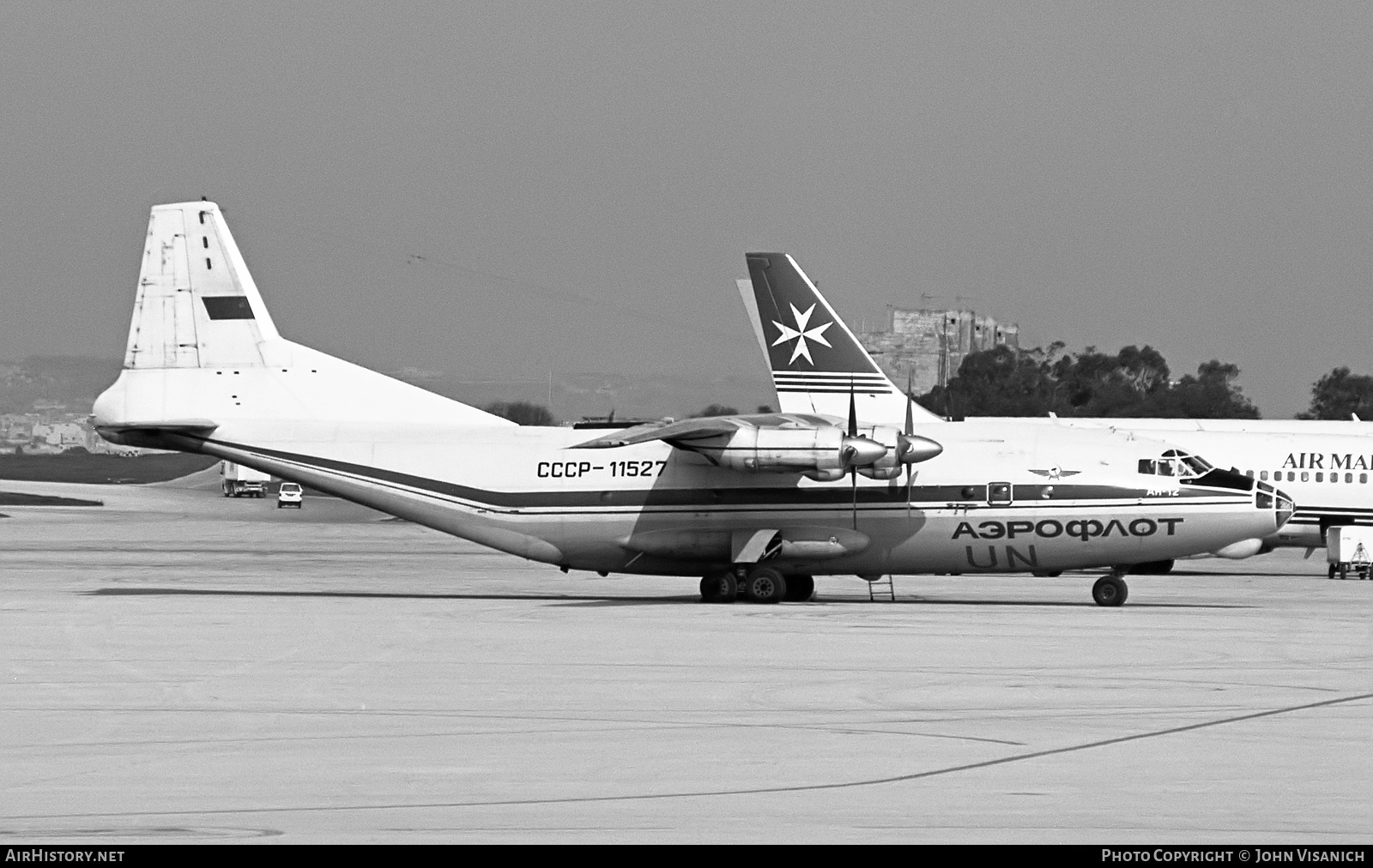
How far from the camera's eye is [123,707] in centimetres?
1584

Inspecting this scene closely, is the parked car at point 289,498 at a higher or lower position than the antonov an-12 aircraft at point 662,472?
lower

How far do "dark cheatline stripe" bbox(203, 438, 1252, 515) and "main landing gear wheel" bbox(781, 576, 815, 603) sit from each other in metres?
2.05

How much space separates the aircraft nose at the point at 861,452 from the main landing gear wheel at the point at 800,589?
3.63m

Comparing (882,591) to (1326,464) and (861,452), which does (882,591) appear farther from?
(1326,464)

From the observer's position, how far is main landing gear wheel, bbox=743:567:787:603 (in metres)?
31.0

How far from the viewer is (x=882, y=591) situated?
119 ft

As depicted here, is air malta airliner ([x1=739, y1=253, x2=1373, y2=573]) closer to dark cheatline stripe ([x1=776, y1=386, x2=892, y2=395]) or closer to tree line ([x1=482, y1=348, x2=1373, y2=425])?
dark cheatline stripe ([x1=776, y1=386, x2=892, y2=395])

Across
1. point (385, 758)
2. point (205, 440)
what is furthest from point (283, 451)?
point (385, 758)

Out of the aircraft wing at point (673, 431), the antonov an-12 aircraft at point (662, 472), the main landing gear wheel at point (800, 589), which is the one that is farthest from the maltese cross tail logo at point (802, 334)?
the aircraft wing at point (673, 431)

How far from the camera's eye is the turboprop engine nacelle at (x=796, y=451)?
2972 cm

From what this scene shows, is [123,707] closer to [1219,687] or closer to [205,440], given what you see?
[1219,687]

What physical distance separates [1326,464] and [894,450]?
1767 cm

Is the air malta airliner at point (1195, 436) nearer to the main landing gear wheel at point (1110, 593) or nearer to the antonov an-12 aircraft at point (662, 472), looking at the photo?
the antonov an-12 aircraft at point (662, 472)

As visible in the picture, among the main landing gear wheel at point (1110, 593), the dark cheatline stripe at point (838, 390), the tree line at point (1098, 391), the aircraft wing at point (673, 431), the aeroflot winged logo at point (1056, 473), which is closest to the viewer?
the aircraft wing at point (673, 431)
